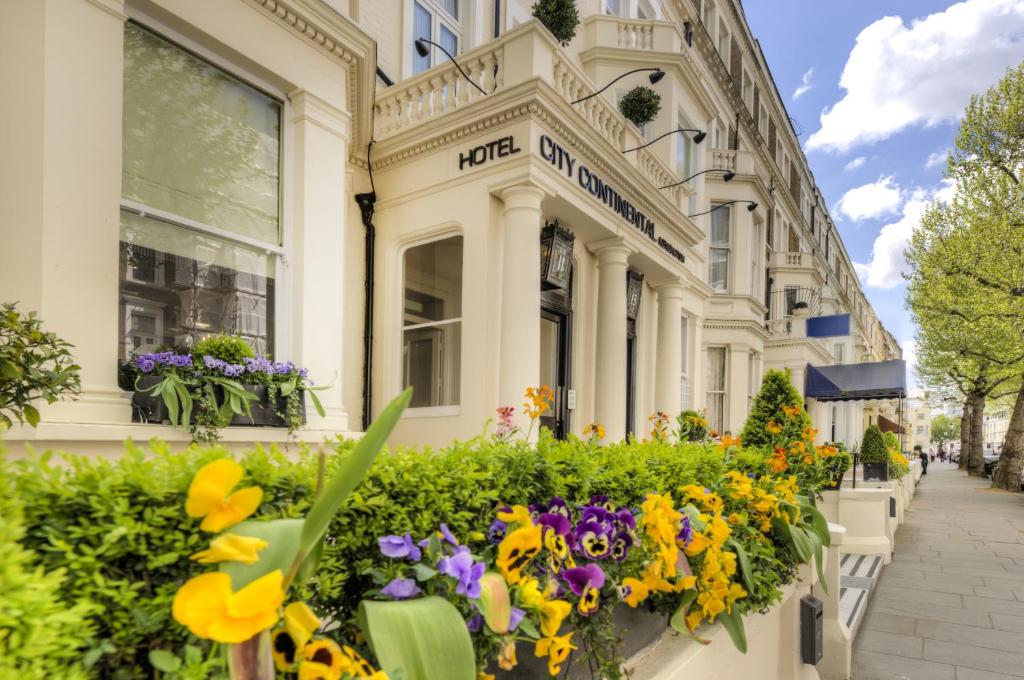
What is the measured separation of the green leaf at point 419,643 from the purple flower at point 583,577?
0.53 m

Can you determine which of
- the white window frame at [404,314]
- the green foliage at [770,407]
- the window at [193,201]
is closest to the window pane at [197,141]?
the window at [193,201]

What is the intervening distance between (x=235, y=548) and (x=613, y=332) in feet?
25.8

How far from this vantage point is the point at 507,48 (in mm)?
6621

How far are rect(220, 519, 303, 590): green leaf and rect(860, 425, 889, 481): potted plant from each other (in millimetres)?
14942

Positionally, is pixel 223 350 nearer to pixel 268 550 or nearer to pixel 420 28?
pixel 268 550

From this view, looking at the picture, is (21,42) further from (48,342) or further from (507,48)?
(507,48)

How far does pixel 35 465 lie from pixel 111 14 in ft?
12.4

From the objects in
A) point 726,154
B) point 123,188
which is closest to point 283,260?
point 123,188

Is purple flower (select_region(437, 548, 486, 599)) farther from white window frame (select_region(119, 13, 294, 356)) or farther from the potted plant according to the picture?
the potted plant

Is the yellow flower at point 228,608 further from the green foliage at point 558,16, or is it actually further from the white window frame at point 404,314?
the green foliage at point 558,16

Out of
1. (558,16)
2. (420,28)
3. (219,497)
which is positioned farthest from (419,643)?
(420,28)

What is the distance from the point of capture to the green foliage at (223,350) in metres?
3.89

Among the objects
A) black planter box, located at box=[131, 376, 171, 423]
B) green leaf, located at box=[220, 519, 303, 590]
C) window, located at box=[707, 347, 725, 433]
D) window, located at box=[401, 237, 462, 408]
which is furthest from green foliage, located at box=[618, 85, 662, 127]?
window, located at box=[707, 347, 725, 433]

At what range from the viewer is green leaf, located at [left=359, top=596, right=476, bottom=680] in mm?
1146
